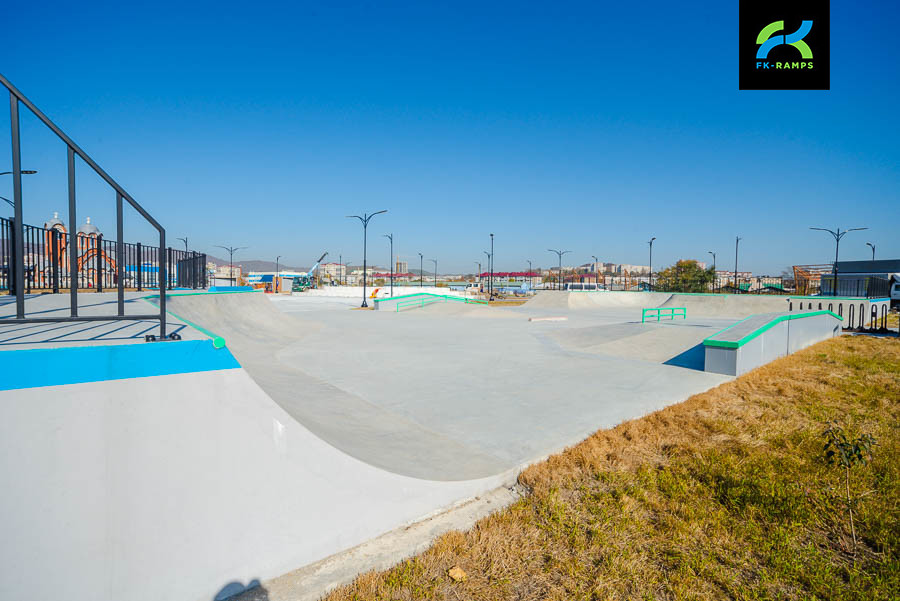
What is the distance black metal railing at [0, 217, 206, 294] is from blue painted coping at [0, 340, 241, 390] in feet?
2.09

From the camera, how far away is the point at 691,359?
11578 millimetres

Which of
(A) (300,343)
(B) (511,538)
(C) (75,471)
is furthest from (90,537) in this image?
(A) (300,343)

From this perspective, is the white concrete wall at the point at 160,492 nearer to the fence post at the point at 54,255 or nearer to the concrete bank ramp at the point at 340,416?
the concrete bank ramp at the point at 340,416

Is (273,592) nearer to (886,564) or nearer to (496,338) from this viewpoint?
(886,564)

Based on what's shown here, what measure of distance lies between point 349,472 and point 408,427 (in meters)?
2.26

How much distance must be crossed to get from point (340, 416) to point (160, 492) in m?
3.31

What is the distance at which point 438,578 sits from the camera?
3062mm

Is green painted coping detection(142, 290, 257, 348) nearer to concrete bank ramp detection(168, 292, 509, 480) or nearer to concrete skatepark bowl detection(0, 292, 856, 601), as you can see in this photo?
concrete skatepark bowl detection(0, 292, 856, 601)

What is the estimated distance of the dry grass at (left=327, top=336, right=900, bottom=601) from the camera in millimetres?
3072

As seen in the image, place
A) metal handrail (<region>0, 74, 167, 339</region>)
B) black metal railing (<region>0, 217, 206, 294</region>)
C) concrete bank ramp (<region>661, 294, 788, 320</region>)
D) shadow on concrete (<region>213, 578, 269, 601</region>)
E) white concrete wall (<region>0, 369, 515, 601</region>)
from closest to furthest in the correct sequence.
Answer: white concrete wall (<region>0, 369, 515, 601</region>) < metal handrail (<region>0, 74, 167, 339</region>) < shadow on concrete (<region>213, 578, 269, 601</region>) < black metal railing (<region>0, 217, 206, 294</region>) < concrete bank ramp (<region>661, 294, 788, 320</region>)

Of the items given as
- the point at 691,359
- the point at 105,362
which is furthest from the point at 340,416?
the point at 691,359

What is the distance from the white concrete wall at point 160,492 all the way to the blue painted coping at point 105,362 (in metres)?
0.06

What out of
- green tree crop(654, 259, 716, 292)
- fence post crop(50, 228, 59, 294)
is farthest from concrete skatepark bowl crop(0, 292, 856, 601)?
green tree crop(654, 259, 716, 292)

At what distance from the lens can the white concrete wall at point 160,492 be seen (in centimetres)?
240
